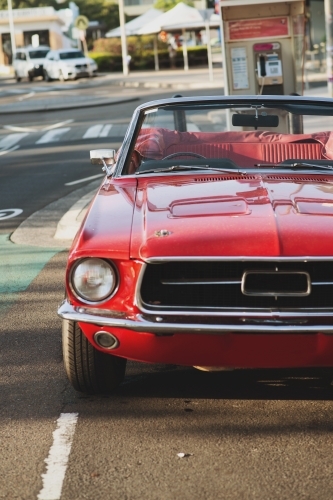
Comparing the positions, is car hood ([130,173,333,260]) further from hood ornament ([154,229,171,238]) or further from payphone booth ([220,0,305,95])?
payphone booth ([220,0,305,95])

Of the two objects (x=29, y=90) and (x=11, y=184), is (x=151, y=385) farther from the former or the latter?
(x=29, y=90)

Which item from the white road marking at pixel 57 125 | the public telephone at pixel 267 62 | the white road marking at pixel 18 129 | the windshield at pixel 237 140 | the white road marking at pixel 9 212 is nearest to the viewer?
the windshield at pixel 237 140

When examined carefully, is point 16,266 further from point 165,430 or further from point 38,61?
point 38,61

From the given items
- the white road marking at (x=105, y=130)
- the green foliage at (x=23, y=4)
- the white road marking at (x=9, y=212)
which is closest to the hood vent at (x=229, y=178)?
the white road marking at (x=9, y=212)

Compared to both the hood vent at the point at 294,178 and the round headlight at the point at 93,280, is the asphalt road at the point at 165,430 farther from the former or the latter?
the hood vent at the point at 294,178

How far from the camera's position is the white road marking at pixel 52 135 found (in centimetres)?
2220

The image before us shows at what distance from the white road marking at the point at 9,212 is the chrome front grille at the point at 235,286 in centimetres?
747

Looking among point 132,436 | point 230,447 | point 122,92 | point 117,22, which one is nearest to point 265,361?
point 230,447

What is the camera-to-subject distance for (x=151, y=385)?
5.24 meters

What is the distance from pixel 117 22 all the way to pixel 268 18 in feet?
268

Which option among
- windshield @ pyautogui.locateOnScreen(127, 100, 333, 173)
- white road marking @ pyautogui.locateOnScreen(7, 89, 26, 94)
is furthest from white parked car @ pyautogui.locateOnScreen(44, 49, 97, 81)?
windshield @ pyautogui.locateOnScreen(127, 100, 333, 173)

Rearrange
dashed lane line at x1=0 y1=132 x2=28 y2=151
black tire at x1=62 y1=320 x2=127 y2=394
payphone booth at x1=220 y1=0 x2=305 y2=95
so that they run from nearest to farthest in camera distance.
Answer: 1. black tire at x1=62 y1=320 x2=127 y2=394
2. payphone booth at x1=220 y1=0 x2=305 y2=95
3. dashed lane line at x1=0 y1=132 x2=28 y2=151

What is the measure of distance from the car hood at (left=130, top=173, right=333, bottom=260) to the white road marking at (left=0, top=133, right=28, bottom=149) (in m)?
16.3

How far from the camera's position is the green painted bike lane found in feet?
25.5
